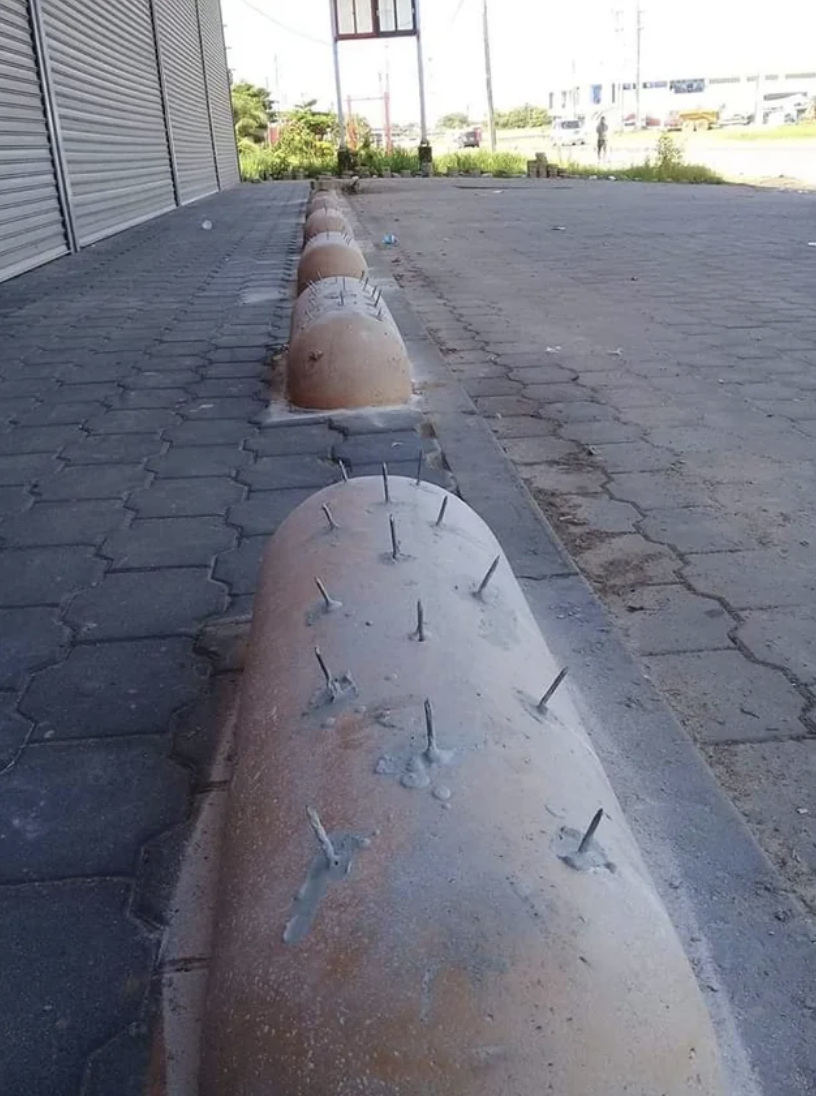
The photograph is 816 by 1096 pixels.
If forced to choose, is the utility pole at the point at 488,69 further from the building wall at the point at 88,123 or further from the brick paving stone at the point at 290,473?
the brick paving stone at the point at 290,473

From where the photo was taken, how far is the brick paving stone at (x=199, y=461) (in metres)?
3.81

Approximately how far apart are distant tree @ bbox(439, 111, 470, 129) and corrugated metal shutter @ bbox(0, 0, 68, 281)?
99.6 metres

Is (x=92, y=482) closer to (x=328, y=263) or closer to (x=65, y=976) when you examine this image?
(x=65, y=976)

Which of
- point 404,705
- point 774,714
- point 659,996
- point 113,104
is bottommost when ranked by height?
point 774,714

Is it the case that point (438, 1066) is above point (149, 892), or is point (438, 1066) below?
above

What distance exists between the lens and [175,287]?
8391 millimetres

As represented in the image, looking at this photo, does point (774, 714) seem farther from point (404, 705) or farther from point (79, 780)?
point (79, 780)

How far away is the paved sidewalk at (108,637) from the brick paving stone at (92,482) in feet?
0.04

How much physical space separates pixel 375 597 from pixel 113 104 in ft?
42.5

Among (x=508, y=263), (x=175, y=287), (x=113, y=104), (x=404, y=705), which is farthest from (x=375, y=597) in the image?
(x=113, y=104)

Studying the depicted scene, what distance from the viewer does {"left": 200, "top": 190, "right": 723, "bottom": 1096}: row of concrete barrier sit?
103cm

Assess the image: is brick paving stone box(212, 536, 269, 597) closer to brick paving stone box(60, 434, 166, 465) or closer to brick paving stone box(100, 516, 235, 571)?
brick paving stone box(100, 516, 235, 571)

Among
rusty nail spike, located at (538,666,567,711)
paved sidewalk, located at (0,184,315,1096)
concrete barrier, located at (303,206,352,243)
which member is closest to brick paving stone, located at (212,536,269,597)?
paved sidewalk, located at (0,184,315,1096)

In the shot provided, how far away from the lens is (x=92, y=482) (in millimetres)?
3738
